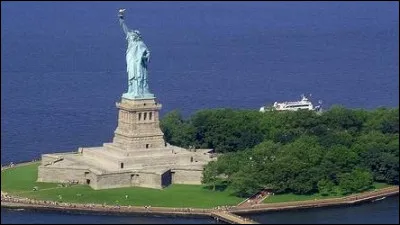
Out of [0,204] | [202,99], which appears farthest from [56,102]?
[0,204]

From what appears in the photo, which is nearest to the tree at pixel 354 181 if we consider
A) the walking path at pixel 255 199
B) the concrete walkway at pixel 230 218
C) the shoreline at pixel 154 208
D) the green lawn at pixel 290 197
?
the green lawn at pixel 290 197

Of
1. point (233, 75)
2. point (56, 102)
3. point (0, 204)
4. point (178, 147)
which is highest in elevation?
point (233, 75)

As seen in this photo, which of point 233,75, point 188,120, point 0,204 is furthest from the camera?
point 233,75

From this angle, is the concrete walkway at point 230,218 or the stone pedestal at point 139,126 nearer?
the concrete walkway at point 230,218

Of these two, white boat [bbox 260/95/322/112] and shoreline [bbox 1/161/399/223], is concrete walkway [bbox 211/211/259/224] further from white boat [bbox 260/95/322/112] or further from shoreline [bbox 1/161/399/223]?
white boat [bbox 260/95/322/112]

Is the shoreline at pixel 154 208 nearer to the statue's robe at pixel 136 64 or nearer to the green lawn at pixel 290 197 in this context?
the green lawn at pixel 290 197

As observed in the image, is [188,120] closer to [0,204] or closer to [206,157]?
[206,157]
